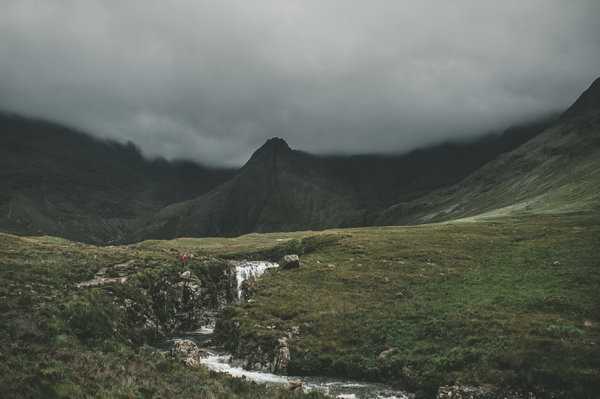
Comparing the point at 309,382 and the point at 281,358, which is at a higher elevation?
the point at 281,358

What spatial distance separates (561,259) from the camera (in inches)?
2125

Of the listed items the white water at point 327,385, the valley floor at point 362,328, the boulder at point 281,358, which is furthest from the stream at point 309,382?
the valley floor at point 362,328

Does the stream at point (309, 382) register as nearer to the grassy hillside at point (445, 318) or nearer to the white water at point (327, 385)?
the white water at point (327, 385)

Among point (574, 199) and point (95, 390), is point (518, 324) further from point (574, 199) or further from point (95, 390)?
point (574, 199)

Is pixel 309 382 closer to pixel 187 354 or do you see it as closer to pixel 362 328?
pixel 362 328

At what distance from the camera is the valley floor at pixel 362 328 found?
22.3 meters

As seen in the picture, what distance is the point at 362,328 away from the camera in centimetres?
3719

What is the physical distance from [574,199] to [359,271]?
5170 inches

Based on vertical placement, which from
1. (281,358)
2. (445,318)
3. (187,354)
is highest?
(445,318)

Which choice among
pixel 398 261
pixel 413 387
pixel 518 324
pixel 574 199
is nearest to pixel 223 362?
pixel 413 387

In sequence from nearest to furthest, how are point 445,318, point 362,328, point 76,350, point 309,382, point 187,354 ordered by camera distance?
point 76,350 < point 309,382 < point 187,354 < point 445,318 < point 362,328

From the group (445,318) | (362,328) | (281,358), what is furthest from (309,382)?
(445,318)

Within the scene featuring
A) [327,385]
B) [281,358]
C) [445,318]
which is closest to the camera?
[327,385]

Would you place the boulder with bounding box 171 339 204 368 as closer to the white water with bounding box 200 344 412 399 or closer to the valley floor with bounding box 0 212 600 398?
the white water with bounding box 200 344 412 399
